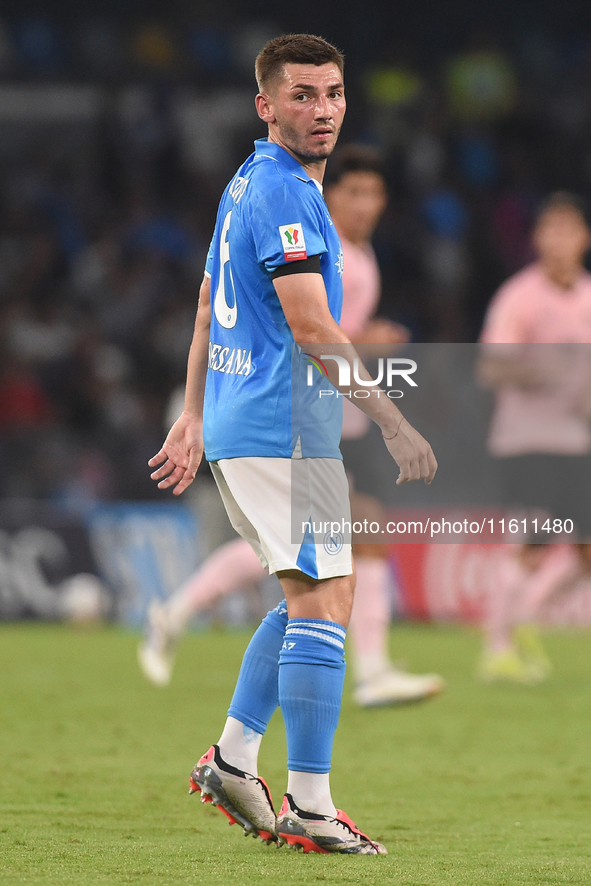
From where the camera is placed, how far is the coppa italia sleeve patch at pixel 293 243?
2727 millimetres

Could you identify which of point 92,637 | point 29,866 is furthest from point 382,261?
point 29,866

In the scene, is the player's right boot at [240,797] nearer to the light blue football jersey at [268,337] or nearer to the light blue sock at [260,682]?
the light blue sock at [260,682]

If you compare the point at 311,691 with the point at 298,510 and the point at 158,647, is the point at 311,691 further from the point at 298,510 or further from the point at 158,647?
the point at 158,647

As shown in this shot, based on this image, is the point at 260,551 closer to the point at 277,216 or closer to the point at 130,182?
the point at 277,216

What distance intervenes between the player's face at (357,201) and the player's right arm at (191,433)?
2.51 meters

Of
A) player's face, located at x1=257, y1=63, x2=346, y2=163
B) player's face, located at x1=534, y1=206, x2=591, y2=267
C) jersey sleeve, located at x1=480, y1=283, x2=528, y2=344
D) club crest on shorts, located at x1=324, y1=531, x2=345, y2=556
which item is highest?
player's face, located at x1=534, y1=206, x2=591, y2=267

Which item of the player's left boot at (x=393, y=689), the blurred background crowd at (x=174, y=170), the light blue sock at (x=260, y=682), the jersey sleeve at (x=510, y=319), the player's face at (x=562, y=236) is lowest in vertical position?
the player's left boot at (x=393, y=689)

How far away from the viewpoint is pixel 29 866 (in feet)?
8.20

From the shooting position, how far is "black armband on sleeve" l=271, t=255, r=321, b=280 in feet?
8.96

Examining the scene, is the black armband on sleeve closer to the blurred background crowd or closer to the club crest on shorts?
the club crest on shorts

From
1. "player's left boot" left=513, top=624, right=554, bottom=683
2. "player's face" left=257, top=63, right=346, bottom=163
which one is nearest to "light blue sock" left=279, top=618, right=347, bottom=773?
"player's face" left=257, top=63, right=346, bottom=163

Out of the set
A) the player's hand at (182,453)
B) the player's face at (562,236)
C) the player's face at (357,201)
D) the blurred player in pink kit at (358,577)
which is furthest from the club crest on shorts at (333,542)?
the player's face at (562,236)

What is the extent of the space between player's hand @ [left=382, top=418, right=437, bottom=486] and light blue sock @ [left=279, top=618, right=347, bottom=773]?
1.32ft

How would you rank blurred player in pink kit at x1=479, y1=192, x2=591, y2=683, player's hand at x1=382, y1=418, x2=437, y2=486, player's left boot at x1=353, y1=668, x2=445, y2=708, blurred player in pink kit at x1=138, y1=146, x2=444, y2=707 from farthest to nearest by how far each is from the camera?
blurred player in pink kit at x1=479, y1=192, x2=591, y2=683 < blurred player in pink kit at x1=138, y1=146, x2=444, y2=707 < player's left boot at x1=353, y1=668, x2=445, y2=708 < player's hand at x1=382, y1=418, x2=437, y2=486
